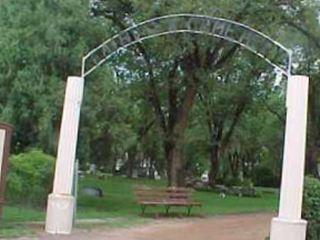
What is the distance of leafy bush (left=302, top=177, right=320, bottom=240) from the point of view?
51.6 ft

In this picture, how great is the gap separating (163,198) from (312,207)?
389 inches

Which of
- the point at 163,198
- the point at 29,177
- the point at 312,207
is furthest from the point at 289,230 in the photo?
the point at 163,198

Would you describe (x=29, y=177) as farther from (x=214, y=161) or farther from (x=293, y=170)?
(x=214, y=161)

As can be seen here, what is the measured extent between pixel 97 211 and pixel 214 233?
6529mm

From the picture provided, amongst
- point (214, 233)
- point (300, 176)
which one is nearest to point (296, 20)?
point (214, 233)

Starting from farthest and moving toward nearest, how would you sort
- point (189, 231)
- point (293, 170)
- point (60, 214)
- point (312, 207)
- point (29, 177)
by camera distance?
point (29, 177)
point (189, 231)
point (60, 214)
point (312, 207)
point (293, 170)

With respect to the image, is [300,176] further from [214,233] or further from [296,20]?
[296,20]

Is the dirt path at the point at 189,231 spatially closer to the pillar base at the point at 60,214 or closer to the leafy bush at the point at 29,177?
the pillar base at the point at 60,214

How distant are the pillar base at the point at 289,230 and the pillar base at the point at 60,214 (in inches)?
181

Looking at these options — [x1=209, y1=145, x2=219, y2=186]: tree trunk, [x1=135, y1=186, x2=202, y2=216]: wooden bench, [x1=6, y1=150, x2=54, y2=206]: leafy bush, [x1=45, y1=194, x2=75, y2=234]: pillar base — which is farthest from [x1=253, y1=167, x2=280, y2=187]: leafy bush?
[x1=45, y1=194, x2=75, y2=234]: pillar base

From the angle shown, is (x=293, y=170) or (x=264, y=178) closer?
(x=293, y=170)

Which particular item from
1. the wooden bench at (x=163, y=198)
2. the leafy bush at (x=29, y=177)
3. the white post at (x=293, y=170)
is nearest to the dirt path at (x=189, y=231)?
the wooden bench at (x=163, y=198)

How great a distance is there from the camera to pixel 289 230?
15.2 meters

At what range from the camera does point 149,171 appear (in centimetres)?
8269
